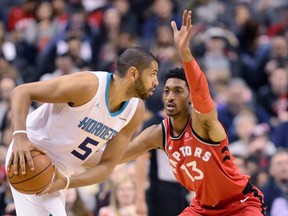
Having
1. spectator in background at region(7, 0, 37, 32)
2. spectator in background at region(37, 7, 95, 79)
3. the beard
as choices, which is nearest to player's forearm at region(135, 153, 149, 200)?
the beard

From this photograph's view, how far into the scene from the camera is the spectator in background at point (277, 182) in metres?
9.48

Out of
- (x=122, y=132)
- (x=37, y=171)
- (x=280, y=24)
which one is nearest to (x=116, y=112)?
(x=122, y=132)

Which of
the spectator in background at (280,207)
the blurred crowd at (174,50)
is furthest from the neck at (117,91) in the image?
the spectator in background at (280,207)

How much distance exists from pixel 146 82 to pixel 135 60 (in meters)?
0.19

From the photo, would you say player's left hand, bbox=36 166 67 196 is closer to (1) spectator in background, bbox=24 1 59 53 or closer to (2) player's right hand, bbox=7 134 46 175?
(2) player's right hand, bbox=7 134 46 175

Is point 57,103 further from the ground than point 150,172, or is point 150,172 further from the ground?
point 57,103

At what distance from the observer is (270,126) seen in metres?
12.0

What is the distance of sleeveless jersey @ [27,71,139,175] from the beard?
200mm

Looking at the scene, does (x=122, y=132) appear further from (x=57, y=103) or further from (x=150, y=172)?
(x=150, y=172)

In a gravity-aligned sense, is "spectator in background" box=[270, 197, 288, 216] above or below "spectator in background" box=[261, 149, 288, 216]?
below

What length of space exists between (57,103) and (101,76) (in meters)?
0.41

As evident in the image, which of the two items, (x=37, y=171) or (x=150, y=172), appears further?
(x=150, y=172)

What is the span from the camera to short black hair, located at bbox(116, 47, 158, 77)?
647 centimetres

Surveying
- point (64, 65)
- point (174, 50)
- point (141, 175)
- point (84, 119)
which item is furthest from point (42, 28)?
point (84, 119)
